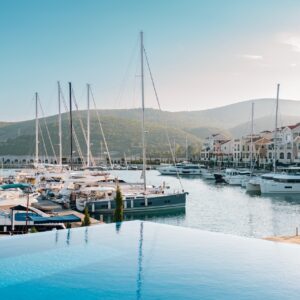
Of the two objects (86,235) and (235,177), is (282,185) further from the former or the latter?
(86,235)

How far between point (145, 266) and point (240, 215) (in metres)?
19.8

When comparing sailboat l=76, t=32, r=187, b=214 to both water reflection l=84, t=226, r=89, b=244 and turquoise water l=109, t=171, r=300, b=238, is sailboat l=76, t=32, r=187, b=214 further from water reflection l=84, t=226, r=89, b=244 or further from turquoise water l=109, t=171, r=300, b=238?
water reflection l=84, t=226, r=89, b=244

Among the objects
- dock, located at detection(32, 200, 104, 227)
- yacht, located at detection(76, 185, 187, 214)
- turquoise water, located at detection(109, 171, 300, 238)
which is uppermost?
yacht, located at detection(76, 185, 187, 214)

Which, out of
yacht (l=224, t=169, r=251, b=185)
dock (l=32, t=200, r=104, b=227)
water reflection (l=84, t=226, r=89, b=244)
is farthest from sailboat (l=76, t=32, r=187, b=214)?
yacht (l=224, t=169, r=251, b=185)

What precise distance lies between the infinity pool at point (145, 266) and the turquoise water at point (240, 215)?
9.80 m

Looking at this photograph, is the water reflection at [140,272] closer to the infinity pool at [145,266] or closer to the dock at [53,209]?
the infinity pool at [145,266]

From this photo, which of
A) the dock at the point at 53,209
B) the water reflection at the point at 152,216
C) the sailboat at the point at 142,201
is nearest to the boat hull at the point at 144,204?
the sailboat at the point at 142,201

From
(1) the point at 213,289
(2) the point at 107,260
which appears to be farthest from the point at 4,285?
(1) the point at 213,289

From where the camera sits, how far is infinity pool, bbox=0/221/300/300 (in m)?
9.30

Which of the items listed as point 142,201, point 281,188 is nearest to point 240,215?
point 142,201

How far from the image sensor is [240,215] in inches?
1176

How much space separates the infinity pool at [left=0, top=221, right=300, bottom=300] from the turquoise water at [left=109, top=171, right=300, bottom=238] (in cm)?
980

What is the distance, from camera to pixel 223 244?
14.0m

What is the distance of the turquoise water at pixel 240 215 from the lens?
80.9 ft
